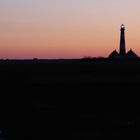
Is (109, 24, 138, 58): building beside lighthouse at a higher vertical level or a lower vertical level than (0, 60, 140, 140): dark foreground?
higher

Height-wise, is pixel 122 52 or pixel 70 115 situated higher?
pixel 122 52

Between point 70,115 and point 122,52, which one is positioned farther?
point 122,52

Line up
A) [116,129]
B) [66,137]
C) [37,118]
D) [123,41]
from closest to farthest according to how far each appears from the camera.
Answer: [66,137] < [116,129] < [37,118] < [123,41]

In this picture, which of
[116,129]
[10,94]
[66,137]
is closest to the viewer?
[66,137]

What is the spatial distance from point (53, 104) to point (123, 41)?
7622 cm

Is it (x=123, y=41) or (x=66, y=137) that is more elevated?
(x=123, y=41)

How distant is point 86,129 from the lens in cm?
1541

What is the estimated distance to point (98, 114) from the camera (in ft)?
60.4

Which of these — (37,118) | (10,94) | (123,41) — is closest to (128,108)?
(37,118)

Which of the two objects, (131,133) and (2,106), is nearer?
(131,133)

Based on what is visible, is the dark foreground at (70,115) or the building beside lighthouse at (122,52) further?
the building beside lighthouse at (122,52)

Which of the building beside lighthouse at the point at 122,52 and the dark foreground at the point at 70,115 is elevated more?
the building beside lighthouse at the point at 122,52

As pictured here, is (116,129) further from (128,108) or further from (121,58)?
(121,58)

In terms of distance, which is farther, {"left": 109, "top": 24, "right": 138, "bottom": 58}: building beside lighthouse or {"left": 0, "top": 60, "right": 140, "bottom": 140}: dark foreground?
{"left": 109, "top": 24, "right": 138, "bottom": 58}: building beside lighthouse
